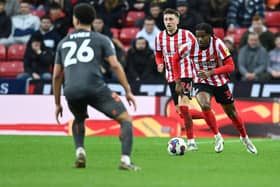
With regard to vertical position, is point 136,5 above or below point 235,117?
above

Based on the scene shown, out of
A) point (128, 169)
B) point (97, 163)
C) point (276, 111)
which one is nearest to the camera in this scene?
point (128, 169)

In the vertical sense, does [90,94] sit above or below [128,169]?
above

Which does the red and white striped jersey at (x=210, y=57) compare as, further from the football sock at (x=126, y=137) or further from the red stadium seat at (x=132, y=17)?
the red stadium seat at (x=132, y=17)

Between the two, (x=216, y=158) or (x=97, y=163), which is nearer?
(x=97, y=163)

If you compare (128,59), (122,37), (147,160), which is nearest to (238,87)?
(128,59)

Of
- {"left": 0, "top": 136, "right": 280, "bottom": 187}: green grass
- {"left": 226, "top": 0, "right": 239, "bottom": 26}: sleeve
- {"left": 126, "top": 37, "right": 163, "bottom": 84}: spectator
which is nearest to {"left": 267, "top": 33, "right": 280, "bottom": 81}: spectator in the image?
{"left": 226, "top": 0, "right": 239, "bottom": 26}: sleeve

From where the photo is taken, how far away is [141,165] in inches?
510

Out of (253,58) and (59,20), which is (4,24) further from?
(253,58)

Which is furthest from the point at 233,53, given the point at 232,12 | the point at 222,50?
the point at 222,50

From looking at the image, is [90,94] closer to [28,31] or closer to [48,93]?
[48,93]

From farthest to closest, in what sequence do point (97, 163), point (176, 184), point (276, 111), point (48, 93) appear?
point (48, 93), point (276, 111), point (97, 163), point (176, 184)

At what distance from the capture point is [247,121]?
69.2ft

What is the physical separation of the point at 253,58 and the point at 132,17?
176 inches

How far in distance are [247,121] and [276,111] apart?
A: 0.66 meters
